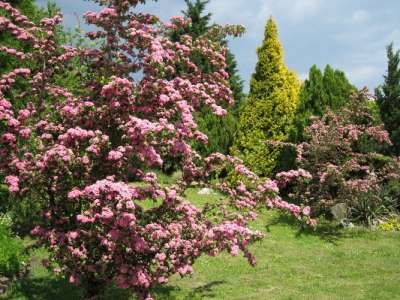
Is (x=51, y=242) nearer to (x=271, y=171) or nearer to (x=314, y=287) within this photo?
(x=314, y=287)

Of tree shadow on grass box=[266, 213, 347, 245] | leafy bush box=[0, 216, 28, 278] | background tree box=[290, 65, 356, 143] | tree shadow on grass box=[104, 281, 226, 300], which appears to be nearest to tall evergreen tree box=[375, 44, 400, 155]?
background tree box=[290, 65, 356, 143]

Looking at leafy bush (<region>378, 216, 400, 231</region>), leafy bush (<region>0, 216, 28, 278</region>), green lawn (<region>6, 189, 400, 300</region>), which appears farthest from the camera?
leafy bush (<region>378, 216, 400, 231</region>)

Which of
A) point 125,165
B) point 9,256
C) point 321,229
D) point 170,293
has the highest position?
point 125,165

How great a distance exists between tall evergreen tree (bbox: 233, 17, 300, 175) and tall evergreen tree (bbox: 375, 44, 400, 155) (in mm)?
3763

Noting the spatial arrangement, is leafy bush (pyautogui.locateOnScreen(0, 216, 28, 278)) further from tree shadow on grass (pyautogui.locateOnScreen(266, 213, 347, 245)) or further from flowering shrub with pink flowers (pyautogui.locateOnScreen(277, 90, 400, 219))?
flowering shrub with pink flowers (pyautogui.locateOnScreen(277, 90, 400, 219))

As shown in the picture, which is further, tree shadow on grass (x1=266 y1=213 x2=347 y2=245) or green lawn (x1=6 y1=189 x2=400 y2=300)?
tree shadow on grass (x1=266 y1=213 x2=347 y2=245)

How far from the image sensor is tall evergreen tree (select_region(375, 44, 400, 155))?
67.5 ft

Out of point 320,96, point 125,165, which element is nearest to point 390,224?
point 320,96

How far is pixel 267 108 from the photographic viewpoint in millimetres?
22375

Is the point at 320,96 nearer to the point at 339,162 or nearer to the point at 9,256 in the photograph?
the point at 339,162

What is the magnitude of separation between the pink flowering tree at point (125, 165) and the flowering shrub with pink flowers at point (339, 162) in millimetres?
7259

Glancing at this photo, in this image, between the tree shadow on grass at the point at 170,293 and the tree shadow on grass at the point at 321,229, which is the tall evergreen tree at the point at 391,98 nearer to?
the tree shadow on grass at the point at 321,229

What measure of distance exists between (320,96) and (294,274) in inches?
387

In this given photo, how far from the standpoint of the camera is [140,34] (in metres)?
9.14
